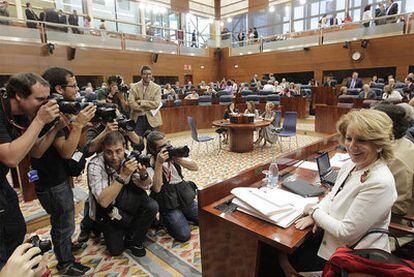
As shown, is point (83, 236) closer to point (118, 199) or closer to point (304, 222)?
point (118, 199)

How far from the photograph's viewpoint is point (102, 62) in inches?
418

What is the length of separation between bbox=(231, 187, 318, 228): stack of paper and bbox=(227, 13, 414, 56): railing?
10.8m

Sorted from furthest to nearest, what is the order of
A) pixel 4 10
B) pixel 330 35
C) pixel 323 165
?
1. pixel 330 35
2. pixel 4 10
3. pixel 323 165

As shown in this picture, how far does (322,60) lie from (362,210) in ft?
39.1

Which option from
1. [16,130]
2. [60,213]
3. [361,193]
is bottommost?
[60,213]

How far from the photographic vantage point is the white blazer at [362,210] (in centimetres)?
118

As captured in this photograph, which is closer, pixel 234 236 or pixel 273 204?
pixel 273 204

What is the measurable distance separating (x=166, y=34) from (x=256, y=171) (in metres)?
12.1

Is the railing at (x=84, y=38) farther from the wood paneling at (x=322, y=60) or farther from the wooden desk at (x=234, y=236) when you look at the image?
the wooden desk at (x=234, y=236)

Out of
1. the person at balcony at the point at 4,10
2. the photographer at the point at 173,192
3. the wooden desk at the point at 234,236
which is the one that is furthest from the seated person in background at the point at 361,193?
the person at balcony at the point at 4,10

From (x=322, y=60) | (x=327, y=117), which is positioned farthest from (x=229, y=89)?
(x=322, y=60)

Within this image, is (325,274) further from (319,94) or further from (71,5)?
(71,5)

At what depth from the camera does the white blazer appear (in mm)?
1184

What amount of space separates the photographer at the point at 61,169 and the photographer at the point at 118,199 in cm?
21
